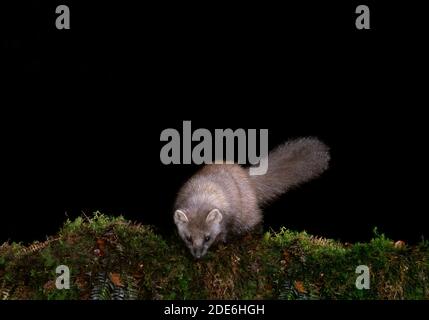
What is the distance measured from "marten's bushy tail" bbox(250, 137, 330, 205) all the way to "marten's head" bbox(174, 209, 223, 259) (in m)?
1.11

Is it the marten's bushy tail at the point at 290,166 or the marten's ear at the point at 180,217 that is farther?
the marten's bushy tail at the point at 290,166

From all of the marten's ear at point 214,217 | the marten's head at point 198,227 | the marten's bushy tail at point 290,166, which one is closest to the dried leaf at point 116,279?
the marten's head at point 198,227

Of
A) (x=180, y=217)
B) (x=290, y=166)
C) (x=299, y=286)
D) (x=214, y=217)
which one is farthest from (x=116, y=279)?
(x=290, y=166)

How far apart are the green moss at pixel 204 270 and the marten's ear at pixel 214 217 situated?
41 centimetres

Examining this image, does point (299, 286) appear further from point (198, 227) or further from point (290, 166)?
point (290, 166)

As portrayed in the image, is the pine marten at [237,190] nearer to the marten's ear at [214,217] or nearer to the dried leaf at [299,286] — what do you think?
the marten's ear at [214,217]

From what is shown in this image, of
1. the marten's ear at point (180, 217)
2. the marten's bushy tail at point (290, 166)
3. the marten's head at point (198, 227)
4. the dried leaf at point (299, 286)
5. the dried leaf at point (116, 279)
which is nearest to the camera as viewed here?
the dried leaf at point (116, 279)

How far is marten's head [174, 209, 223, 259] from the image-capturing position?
668 centimetres

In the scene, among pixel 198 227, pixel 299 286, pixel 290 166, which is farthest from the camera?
pixel 290 166

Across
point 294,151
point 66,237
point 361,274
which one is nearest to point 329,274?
point 361,274

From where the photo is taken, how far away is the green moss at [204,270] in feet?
20.6

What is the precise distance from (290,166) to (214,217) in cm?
138

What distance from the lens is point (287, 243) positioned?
22.1 ft

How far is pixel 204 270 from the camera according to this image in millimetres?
6426
